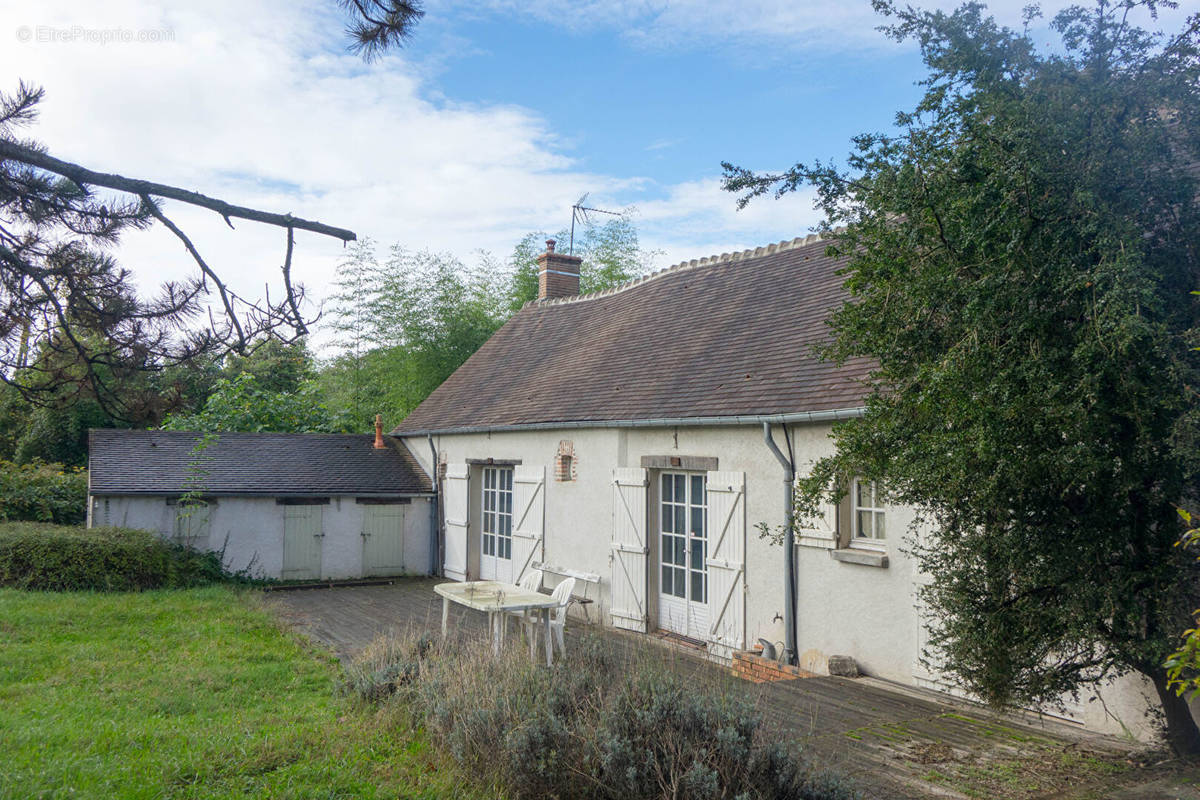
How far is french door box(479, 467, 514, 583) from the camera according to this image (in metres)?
14.3

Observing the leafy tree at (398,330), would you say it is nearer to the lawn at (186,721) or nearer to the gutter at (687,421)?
the gutter at (687,421)

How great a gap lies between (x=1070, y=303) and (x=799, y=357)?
4.93m

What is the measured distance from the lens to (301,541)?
15328 mm

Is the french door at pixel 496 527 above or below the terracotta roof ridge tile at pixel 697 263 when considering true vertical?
below

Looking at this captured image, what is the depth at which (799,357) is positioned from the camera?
31.6 feet

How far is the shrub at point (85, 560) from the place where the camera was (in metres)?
12.4

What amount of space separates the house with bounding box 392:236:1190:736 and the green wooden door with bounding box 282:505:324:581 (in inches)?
89.3

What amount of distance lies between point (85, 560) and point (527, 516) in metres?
6.48

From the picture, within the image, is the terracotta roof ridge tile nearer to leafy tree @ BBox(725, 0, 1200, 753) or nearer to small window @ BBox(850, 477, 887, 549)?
small window @ BBox(850, 477, 887, 549)

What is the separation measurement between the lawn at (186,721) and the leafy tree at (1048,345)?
3.45m

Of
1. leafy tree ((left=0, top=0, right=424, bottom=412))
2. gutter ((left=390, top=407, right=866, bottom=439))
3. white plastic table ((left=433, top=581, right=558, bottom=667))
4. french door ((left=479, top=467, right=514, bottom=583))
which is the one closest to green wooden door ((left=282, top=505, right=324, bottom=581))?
french door ((left=479, top=467, right=514, bottom=583))

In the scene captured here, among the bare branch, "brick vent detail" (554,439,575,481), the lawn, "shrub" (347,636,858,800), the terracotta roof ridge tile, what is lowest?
the lawn

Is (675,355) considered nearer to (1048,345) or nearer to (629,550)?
(629,550)

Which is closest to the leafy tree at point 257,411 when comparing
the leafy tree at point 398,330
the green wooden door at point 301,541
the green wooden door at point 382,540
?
the leafy tree at point 398,330
